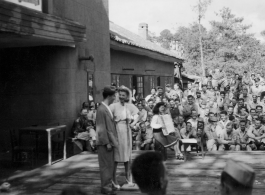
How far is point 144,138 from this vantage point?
10.2m

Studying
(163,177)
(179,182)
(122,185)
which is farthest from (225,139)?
(163,177)

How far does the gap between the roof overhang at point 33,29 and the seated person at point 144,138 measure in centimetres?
272

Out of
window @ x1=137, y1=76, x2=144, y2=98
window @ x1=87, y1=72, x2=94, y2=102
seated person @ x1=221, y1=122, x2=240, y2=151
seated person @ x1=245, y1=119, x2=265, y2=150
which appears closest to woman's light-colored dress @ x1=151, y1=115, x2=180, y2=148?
seated person @ x1=221, y1=122, x2=240, y2=151

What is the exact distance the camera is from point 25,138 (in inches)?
395

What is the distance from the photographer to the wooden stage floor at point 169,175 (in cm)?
648

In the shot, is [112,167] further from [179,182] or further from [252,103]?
[252,103]

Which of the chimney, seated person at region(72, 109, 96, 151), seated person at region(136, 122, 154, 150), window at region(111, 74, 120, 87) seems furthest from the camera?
the chimney

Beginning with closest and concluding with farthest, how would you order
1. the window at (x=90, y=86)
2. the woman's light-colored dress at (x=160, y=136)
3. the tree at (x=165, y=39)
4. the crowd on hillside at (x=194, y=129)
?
1. the woman's light-colored dress at (x=160, y=136)
2. the crowd on hillside at (x=194, y=129)
3. the window at (x=90, y=86)
4. the tree at (x=165, y=39)

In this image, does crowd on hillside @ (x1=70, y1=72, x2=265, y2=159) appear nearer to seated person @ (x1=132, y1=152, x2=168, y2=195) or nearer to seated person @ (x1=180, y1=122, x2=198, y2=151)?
seated person @ (x1=180, y1=122, x2=198, y2=151)

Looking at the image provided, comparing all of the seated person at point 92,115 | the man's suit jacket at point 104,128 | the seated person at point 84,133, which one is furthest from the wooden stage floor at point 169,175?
the seated person at point 92,115

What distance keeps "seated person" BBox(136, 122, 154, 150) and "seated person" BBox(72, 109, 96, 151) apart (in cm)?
113

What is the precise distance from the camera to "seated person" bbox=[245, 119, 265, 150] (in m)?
9.64

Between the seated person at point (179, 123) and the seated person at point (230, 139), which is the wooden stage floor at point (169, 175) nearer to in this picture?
the seated person at point (230, 139)

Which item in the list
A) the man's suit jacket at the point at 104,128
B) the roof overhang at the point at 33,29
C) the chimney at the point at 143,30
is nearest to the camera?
the man's suit jacket at the point at 104,128
